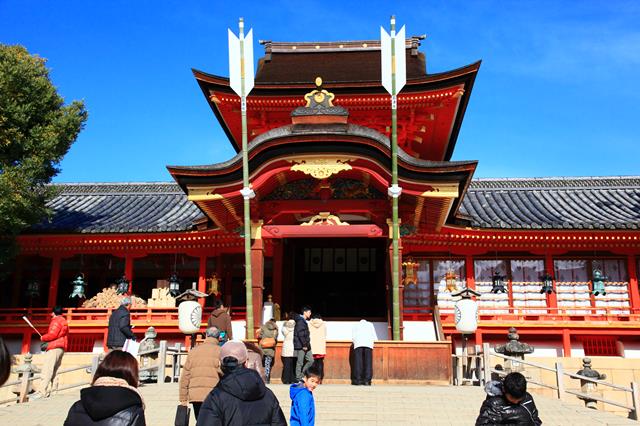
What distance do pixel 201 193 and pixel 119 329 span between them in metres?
4.26

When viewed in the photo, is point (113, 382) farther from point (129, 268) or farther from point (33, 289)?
point (33, 289)

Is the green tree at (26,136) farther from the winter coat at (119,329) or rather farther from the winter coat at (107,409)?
the winter coat at (107,409)

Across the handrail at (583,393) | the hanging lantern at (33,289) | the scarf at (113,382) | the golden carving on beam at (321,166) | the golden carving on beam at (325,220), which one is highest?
the golden carving on beam at (321,166)

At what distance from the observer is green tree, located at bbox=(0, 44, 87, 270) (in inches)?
638

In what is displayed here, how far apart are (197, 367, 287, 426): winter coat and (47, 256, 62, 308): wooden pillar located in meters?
17.7

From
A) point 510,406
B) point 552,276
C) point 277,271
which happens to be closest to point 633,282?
point 552,276

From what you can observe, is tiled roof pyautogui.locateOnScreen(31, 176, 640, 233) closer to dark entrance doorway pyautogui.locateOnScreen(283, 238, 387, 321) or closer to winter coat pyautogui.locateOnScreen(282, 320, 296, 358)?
dark entrance doorway pyautogui.locateOnScreen(283, 238, 387, 321)

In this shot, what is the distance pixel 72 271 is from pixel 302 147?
37.4ft

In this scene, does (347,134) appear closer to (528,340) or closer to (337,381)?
(337,381)

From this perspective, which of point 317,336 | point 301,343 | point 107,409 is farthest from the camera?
point 317,336

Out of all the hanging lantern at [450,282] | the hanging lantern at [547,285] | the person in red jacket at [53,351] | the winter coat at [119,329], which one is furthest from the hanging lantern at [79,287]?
the hanging lantern at [547,285]

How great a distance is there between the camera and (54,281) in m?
20.4

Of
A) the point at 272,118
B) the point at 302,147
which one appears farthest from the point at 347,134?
the point at 272,118

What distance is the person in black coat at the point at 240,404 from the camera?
4.23 metres
